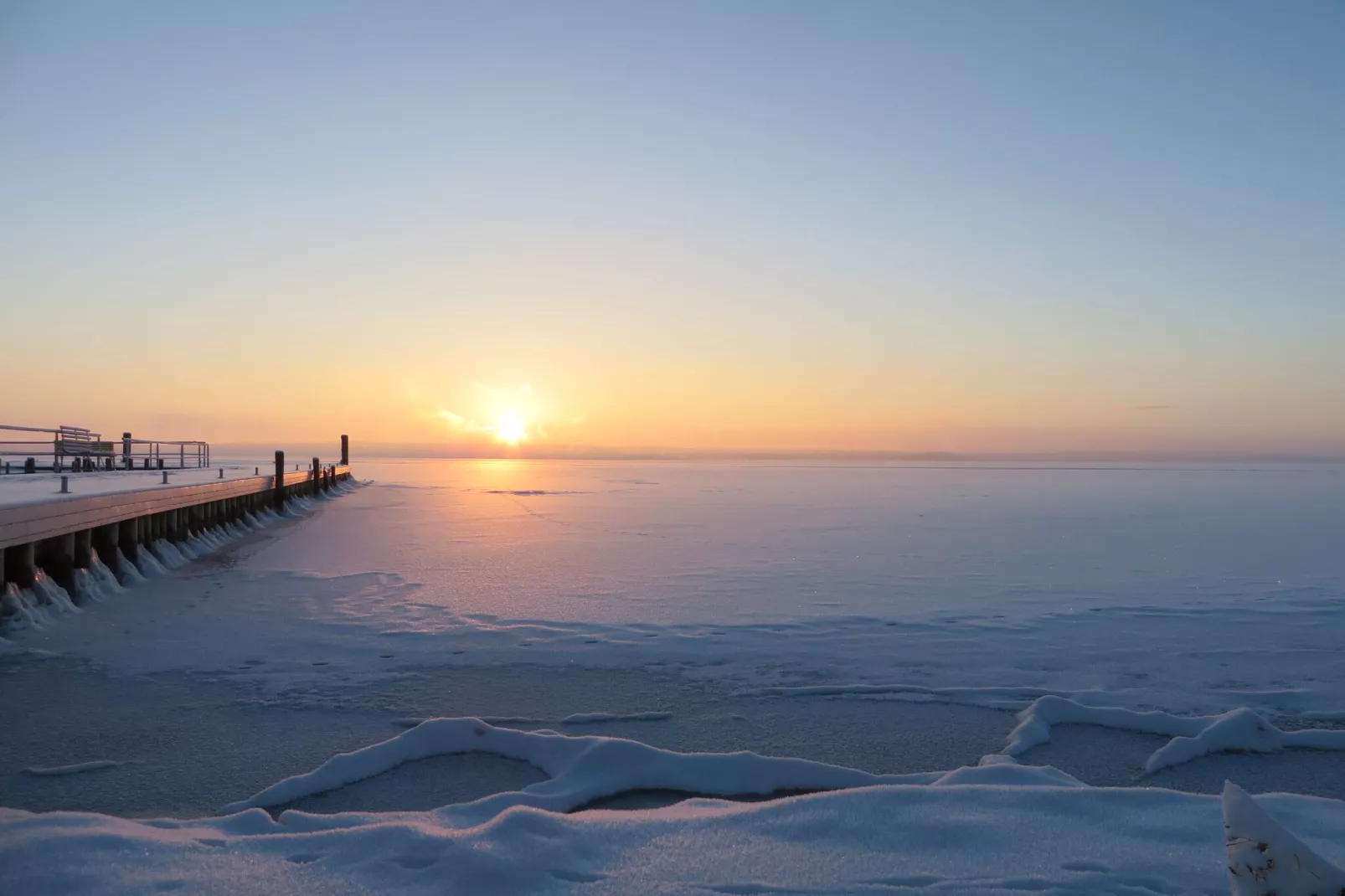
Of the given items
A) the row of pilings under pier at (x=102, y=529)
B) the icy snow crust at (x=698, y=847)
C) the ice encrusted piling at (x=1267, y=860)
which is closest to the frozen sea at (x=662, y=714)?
the icy snow crust at (x=698, y=847)

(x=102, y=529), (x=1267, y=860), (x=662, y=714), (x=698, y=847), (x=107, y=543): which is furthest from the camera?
(x=102, y=529)

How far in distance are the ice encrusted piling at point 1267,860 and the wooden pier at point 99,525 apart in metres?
9.41

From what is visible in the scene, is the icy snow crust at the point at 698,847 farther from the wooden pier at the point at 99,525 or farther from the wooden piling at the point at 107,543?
the wooden piling at the point at 107,543

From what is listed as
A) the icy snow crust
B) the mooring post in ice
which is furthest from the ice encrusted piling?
the mooring post in ice

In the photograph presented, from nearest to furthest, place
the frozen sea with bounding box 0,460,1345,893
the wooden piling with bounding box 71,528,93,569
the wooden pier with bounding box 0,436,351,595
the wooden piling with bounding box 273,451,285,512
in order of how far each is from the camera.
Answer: the frozen sea with bounding box 0,460,1345,893 → the wooden pier with bounding box 0,436,351,595 → the wooden piling with bounding box 71,528,93,569 → the wooden piling with bounding box 273,451,285,512

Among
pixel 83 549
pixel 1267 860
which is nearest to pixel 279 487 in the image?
pixel 83 549

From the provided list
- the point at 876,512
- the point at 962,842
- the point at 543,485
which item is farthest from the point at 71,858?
the point at 543,485

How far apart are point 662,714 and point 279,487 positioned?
22298 millimetres

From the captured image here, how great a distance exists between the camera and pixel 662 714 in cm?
639

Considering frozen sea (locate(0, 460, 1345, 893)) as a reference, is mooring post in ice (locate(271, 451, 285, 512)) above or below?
above

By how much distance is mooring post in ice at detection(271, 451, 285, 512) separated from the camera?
82.7ft

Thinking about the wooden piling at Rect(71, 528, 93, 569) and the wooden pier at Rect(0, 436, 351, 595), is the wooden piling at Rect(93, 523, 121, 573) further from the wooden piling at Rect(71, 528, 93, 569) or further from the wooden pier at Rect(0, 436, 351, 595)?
the wooden piling at Rect(71, 528, 93, 569)

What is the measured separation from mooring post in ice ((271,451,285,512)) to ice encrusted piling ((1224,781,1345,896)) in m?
25.8

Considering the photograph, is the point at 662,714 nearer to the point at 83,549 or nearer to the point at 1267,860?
the point at 1267,860
